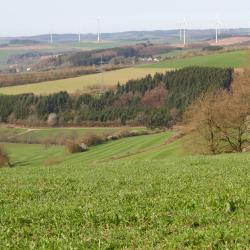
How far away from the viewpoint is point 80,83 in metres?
174

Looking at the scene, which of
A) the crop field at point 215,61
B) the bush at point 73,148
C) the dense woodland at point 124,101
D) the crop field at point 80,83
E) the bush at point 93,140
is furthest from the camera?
the crop field at point 80,83

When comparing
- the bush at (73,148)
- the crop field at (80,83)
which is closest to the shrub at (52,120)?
the crop field at (80,83)

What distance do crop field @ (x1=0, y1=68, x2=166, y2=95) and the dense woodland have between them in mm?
7919

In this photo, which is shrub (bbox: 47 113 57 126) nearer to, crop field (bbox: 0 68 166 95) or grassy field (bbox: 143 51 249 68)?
crop field (bbox: 0 68 166 95)

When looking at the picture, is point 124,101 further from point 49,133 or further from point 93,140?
point 93,140

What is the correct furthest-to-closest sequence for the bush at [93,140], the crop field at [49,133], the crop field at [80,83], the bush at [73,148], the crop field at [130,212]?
the crop field at [80,83] → the crop field at [49,133] → the bush at [93,140] → the bush at [73,148] → the crop field at [130,212]

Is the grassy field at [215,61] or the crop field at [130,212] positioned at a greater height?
the grassy field at [215,61]

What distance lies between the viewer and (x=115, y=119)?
136625 mm

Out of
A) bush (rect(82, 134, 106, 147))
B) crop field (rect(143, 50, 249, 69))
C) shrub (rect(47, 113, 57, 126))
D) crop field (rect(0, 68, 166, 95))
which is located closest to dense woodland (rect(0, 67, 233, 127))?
shrub (rect(47, 113, 57, 126))

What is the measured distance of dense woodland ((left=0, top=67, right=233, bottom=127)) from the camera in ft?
456

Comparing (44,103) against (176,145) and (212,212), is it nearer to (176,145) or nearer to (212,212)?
(176,145)

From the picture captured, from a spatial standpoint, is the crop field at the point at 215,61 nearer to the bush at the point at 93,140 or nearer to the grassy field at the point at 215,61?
the grassy field at the point at 215,61

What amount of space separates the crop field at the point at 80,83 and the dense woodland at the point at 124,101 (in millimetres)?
7919

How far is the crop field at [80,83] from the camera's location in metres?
168
